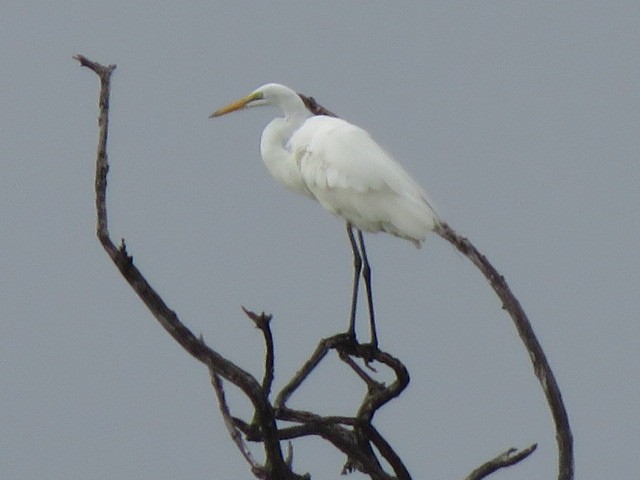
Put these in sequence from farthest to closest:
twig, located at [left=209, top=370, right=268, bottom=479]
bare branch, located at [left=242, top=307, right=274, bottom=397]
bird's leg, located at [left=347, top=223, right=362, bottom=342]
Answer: bird's leg, located at [left=347, top=223, right=362, bottom=342], twig, located at [left=209, top=370, right=268, bottom=479], bare branch, located at [left=242, top=307, right=274, bottom=397]

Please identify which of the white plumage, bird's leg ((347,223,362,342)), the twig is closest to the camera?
the twig

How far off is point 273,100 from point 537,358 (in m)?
2.47

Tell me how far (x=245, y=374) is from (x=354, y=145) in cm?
183

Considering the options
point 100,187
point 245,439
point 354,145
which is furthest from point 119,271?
point 354,145

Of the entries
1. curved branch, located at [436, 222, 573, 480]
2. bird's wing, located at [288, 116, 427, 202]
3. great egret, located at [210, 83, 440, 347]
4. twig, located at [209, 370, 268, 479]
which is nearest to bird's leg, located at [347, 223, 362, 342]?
great egret, located at [210, 83, 440, 347]

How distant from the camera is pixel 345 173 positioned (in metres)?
6.62

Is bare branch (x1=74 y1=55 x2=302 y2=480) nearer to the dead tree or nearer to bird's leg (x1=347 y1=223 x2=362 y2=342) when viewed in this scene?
the dead tree

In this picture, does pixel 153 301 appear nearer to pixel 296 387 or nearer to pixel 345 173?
pixel 296 387

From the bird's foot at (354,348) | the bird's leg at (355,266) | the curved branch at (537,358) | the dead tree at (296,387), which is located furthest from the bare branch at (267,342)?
the bird's leg at (355,266)

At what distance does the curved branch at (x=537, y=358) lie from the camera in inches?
202

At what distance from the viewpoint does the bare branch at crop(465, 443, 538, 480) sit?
218 inches

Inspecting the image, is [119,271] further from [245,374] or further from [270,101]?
[270,101]

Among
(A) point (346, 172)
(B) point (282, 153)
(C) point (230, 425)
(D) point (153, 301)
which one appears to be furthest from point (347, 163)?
(D) point (153, 301)

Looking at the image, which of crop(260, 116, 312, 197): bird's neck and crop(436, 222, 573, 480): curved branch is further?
crop(260, 116, 312, 197): bird's neck
